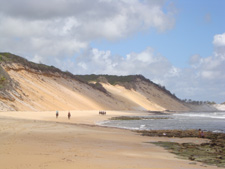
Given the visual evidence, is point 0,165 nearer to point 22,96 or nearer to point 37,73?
point 22,96

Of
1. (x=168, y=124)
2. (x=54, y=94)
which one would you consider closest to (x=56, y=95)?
(x=54, y=94)

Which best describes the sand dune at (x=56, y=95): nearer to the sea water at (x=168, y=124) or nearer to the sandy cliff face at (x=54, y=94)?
the sandy cliff face at (x=54, y=94)

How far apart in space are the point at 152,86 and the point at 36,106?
89.2m

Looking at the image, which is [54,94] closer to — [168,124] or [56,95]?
[56,95]

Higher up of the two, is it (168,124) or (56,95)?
(56,95)

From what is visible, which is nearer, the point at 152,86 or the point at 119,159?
the point at 119,159

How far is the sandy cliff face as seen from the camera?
44.1 metres

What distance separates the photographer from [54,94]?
197 feet

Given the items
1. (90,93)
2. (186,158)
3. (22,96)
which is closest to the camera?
(186,158)

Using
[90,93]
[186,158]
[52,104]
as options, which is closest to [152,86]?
[90,93]

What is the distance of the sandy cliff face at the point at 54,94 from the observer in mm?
44125

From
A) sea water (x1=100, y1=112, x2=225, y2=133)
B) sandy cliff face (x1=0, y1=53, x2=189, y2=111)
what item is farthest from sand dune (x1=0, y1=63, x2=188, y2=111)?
sea water (x1=100, y1=112, x2=225, y2=133)

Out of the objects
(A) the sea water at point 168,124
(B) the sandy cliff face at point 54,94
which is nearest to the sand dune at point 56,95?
(B) the sandy cliff face at point 54,94

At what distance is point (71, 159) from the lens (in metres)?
9.29
